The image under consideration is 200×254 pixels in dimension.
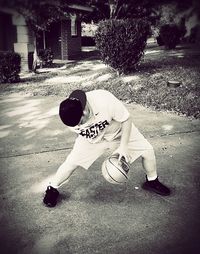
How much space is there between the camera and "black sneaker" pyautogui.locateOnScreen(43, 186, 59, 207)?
135 inches

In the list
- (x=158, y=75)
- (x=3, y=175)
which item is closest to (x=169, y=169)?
(x=3, y=175)

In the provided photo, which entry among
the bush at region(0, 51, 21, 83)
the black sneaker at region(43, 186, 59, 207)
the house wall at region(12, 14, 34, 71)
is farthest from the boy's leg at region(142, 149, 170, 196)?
the house wall at region(12, 14, 34, 71)

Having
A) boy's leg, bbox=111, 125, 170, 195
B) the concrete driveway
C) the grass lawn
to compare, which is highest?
the grass lawn

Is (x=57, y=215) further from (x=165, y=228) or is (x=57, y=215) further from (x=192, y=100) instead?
(x=192, y=100)

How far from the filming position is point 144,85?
9.39 metres

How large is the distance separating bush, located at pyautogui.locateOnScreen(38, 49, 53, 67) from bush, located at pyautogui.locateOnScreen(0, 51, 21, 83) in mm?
4395

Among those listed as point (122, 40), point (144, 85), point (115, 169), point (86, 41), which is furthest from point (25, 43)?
point (86, 41)

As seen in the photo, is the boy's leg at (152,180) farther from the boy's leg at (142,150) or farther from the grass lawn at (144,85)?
the grass lawn at (144,85)

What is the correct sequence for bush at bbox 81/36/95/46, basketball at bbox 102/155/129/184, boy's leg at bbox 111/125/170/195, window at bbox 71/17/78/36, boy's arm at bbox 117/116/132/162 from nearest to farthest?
boy's arm at bbox 117/116/132/162 → basketball at bbox 102/155/129/184 → boy's leg at bbox 111/125/170/195 → window at bbox 71/17/78/36 → bush at bbox 81/36/95/46

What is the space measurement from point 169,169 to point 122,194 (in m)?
0.97

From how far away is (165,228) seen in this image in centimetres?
302

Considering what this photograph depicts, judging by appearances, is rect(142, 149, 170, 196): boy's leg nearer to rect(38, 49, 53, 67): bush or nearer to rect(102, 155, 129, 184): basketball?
rect(102, 155, 129, 184): basketball

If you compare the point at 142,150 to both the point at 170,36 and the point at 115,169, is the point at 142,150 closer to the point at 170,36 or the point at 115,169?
the point at 115,169

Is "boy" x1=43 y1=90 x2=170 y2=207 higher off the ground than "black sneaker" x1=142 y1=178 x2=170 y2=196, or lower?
higher
